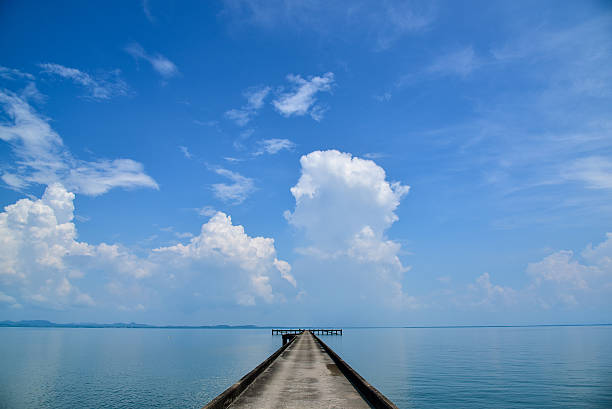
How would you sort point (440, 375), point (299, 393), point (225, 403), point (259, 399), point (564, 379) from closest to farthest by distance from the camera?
point (225, 403) → point (259, 399) → point (299, 393) → point (564, 379) → point (440, 375)

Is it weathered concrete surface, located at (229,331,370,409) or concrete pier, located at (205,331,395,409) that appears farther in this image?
weathered concrete surface, located at (229,331,370,409)

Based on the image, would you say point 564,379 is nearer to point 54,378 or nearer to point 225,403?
point 225,403

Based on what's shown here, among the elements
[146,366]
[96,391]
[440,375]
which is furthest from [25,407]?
[440,375]

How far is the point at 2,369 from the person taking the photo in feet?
125

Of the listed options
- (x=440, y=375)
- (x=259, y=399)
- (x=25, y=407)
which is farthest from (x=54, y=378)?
(x=440, y=375)

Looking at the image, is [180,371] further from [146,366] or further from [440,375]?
[440,375]

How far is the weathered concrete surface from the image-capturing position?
1053cm

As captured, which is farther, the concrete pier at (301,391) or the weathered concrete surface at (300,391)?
the weathered concrete surface at (300,391)

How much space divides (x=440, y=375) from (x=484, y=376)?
3.61 meters

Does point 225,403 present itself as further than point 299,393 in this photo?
No

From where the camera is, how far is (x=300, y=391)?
1216 cm

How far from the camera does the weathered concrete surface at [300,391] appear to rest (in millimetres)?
10531

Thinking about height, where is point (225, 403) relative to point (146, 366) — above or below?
above

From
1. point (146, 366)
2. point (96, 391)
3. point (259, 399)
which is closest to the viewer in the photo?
point (259, 399)
